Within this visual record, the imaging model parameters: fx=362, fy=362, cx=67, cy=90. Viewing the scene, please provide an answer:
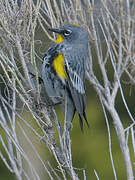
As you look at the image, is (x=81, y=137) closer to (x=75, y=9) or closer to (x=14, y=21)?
(x=75, y=9)

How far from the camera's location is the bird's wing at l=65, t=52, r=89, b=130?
331 cm

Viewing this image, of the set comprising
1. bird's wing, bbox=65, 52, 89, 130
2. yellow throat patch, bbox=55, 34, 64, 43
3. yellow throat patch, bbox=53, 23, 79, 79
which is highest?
yellow throat patch, bbox=55, 34, 64, 43

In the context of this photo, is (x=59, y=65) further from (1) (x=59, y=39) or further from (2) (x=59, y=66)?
(1) (x=59, y=39)

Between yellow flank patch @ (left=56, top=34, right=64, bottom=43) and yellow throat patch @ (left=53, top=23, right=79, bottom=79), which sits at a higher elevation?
yellow flank patch @ (left=56, top=34, right=64, bottom=43)

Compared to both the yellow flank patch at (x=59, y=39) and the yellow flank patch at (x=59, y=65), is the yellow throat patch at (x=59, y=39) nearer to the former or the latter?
the yellow flank patch at (x=59, y=39)

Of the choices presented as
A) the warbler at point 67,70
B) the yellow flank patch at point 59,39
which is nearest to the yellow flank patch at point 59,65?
the warbler at point 67,70

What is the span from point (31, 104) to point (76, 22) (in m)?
1.30

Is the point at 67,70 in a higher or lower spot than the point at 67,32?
lower

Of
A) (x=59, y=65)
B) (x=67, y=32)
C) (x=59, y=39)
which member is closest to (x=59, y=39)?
(x=59, y=39)

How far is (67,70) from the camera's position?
330 cm

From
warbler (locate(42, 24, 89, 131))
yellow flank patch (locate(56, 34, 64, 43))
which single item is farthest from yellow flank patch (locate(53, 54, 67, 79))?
yellow flank patch (locate(56, 34, 64, 43))

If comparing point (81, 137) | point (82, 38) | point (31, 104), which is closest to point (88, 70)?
point (82, 38)

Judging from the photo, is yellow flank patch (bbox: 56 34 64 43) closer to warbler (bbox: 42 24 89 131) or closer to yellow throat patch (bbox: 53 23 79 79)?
warbler (bbox: 42 24 89 131)

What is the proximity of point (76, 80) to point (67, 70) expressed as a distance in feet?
0.42
